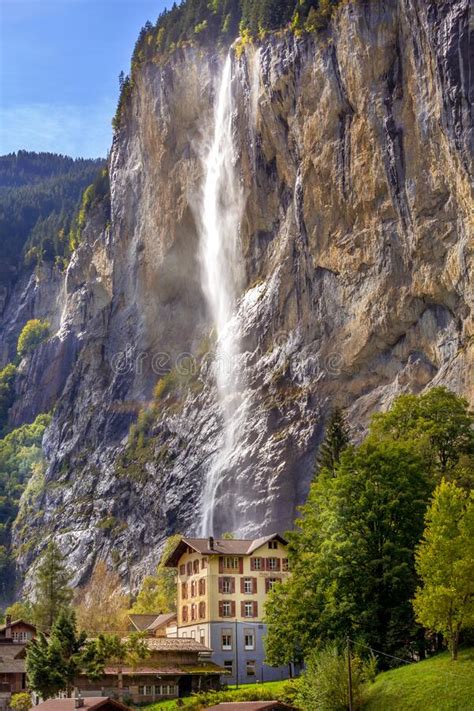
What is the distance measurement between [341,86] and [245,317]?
91.2 feet

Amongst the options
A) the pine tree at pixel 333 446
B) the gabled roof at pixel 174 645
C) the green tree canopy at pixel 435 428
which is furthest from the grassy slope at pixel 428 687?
the pine tree at pixel 333 446

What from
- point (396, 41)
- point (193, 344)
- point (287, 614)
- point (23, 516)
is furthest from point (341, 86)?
point (23, 516)

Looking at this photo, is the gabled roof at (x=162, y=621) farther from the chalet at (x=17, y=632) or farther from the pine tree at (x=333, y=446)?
the pine tree at (x=333, y=446)

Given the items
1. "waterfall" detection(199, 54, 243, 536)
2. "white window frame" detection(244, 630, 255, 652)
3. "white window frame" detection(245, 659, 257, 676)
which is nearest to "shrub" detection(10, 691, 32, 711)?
"white window frame" detection(245, 659, 257, 676)

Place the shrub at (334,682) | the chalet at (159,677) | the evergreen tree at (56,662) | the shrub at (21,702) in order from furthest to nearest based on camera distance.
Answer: the shrub at (21,702) < the chalet at (159,677) < the evergreen tree at (56,662) < the shrub at (334,682)

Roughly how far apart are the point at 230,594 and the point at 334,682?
31974 mm

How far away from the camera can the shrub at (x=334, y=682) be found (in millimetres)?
54031

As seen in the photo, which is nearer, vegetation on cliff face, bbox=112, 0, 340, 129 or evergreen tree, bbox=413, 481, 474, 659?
evergreen tree, bbox=413, 481, 474, 659

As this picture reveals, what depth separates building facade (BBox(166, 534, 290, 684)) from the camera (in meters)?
83.0

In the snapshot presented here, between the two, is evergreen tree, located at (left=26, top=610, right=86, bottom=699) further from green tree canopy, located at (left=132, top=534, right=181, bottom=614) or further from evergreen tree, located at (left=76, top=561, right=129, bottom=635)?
evergreen tree, located at (left=76, top=561, right=129, bottom=635)

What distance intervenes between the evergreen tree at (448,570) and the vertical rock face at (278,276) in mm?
36984

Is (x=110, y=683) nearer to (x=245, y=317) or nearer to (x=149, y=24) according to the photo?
(x=245, y=317)

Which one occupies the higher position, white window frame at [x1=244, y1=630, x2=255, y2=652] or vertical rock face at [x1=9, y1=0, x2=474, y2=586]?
vertical rock face at [x1=9, y1=0, x2=474, y2=586]

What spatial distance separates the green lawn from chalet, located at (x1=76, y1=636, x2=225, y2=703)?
62.9 feet
